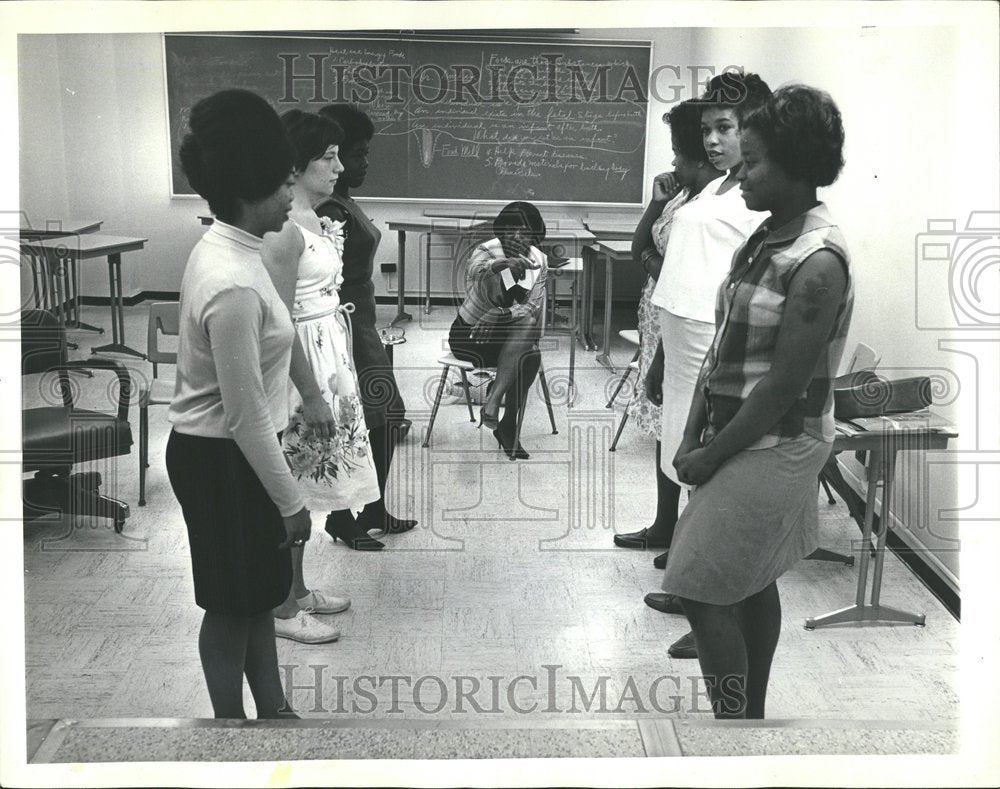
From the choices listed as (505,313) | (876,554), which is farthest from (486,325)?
(876,554)

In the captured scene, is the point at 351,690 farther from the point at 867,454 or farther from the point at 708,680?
the point at 867,454

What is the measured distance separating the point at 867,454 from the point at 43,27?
73.8 inches

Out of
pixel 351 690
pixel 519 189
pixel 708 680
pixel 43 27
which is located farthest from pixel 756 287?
pixel 43 27

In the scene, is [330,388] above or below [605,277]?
below

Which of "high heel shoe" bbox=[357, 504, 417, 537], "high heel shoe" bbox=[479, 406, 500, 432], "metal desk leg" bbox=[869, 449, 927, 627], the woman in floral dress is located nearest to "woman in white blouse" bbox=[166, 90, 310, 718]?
the woman in floral dress

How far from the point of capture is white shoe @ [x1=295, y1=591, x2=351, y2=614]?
2.03m

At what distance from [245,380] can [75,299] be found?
433mm

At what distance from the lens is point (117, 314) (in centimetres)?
191

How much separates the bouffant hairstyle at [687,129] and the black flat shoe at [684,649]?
0.93 m

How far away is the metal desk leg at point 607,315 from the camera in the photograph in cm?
202

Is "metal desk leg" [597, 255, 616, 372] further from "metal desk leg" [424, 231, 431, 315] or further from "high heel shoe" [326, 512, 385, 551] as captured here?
"high heel shoe" [326, 512, 385, 551]

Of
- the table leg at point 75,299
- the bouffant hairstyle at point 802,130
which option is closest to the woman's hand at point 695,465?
the bouffant hairstyle at point 802,130

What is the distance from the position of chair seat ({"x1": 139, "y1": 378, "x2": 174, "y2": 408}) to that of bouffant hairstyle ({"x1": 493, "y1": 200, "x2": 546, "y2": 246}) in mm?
746

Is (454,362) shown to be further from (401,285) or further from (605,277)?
(605,277)
